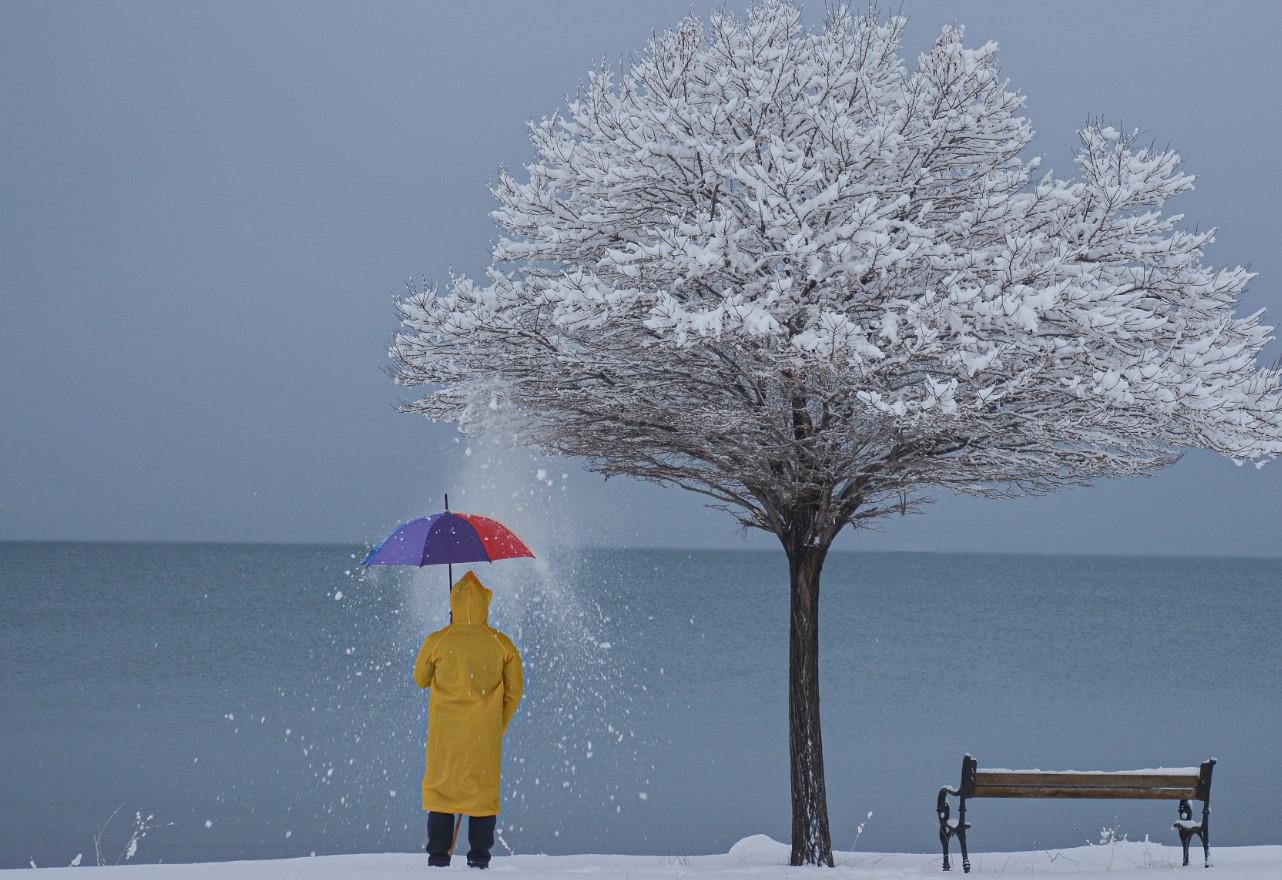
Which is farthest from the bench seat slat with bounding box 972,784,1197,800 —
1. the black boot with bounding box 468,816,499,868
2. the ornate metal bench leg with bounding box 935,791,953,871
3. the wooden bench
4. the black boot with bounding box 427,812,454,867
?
the black boot with bounding box 427,812,454,867

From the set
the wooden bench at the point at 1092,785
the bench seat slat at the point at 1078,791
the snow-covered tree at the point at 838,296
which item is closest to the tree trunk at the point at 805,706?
the snow-covered tree at the point at 838,296

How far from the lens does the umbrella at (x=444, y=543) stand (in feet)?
25.4

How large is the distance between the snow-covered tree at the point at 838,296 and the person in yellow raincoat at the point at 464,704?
2.37 meters

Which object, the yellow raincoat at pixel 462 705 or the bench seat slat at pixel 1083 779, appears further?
the bench seat slat at pixel 1083 779

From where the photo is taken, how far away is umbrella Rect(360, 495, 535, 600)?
7.73 m

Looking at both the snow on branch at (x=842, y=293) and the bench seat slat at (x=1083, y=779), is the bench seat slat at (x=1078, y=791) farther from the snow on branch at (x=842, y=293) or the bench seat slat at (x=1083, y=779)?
the snow on branch at (x=842, y=293)

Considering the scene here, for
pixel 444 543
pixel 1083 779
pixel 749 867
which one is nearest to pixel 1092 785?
pixel 1083 779

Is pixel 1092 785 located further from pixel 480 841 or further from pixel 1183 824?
pixel 480 841

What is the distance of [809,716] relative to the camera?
418 inches

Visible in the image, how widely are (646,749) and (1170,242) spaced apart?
17.3m

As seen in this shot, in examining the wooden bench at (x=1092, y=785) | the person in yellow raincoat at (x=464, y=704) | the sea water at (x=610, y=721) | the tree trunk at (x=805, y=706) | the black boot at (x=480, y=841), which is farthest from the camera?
the sea water at (x=610, y=721)

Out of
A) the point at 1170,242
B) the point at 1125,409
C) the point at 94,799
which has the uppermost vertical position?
the point at 1170,242

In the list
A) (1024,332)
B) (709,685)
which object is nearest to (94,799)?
(1024,332)

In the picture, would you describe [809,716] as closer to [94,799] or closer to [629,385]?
[629,385]
